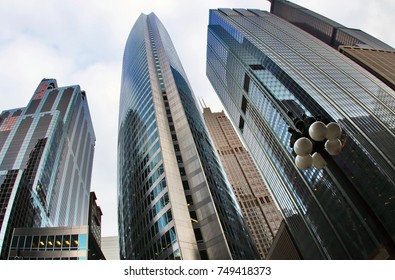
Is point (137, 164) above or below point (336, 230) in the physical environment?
above

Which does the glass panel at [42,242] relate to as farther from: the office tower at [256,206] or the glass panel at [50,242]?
the office tower at [256,206]

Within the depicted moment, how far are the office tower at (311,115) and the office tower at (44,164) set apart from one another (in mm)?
76957

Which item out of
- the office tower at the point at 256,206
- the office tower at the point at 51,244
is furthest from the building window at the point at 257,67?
the office tower at the point at 51,244

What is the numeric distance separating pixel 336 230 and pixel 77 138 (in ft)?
470

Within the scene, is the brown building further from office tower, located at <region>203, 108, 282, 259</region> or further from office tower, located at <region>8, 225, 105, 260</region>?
office tower, located at <region>8, 225, 105, 260</region>

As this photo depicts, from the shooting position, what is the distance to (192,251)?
44.3m

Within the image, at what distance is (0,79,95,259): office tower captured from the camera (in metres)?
96.1

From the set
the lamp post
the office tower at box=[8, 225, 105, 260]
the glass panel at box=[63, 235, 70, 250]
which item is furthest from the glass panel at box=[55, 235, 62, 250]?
the lamp post

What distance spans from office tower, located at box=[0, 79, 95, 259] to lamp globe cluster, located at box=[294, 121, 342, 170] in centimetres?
8955

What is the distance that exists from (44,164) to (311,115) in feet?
307

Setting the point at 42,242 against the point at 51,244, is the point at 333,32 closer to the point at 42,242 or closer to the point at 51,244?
the point at 51,244

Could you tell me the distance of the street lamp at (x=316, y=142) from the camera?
8.25 m
